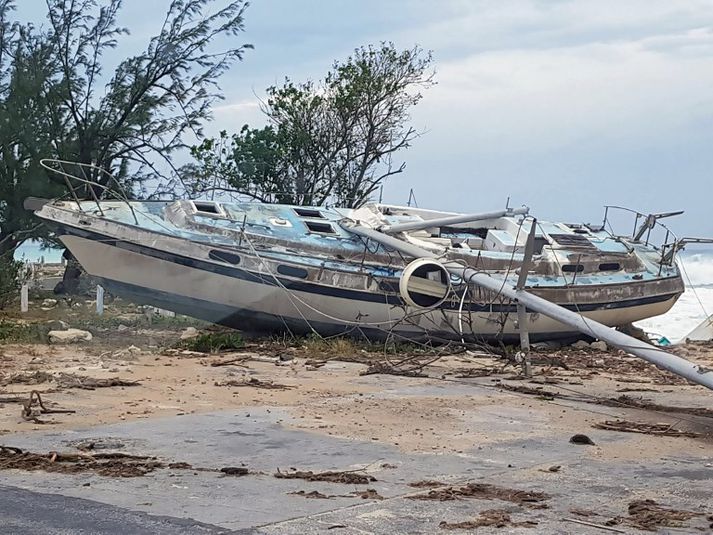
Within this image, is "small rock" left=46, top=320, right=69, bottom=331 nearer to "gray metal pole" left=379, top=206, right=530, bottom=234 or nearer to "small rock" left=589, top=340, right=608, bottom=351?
"gray metal pole" left=379, top=206, right=530, bottom=234

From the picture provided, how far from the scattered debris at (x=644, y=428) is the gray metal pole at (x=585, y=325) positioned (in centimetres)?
63

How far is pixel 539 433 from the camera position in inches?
347

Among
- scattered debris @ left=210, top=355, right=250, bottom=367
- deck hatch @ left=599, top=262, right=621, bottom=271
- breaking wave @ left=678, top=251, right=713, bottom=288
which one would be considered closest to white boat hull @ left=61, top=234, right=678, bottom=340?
scattered debris @ left=210, top=355, right=250, bottom=367

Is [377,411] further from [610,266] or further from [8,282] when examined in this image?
[8,282]

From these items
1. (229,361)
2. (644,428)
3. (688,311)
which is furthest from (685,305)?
(644,428)

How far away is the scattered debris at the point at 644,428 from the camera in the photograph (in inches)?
350

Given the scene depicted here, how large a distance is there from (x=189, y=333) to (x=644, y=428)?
30.3 feet

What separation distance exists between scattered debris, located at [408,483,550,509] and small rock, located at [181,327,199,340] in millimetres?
10188

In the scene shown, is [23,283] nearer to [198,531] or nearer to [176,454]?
[176,454]

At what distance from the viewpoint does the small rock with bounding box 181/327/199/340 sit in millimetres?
16273

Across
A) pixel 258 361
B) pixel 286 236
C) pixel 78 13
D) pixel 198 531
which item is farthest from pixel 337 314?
pixel 78 13

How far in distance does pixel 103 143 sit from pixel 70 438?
18.6 metres

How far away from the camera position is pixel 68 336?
14914 millimetres

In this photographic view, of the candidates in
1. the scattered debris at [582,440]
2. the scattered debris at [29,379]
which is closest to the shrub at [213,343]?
the scattered debris at [29,379]
